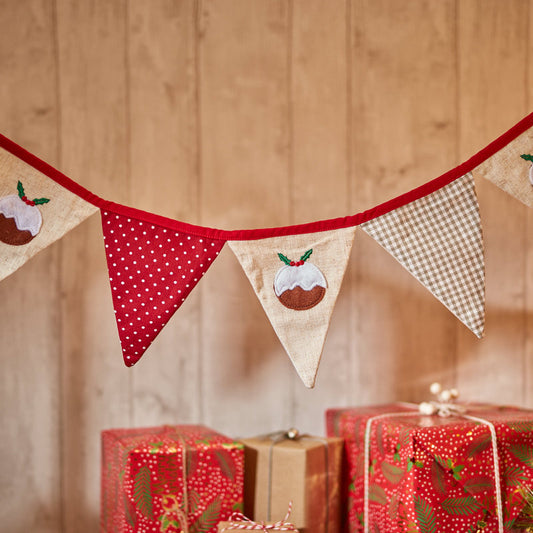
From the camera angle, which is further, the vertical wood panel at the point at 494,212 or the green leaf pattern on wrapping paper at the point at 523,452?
the vertical wood panel at the point at 494,212

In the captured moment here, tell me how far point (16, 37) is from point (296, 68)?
616 millimetres

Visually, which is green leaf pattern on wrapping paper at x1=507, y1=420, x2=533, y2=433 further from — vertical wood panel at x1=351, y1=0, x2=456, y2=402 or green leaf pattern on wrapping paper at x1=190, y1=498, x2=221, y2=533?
green leaf pattern on wrapping paper at x1=190, y1=498, x2=221, y2=533

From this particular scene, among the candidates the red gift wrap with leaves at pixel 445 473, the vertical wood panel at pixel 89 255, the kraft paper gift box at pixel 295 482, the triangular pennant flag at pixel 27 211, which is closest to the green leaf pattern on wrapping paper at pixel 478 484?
the red gift wrap with leaves at pixel 445 473

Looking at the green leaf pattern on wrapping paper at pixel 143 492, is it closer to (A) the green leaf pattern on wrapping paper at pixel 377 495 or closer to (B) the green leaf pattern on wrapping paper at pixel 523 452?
(A) the green leaf pattern on wrapping paper at pixel 377 495

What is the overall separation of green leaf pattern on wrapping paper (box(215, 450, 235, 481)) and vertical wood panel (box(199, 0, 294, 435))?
259mm

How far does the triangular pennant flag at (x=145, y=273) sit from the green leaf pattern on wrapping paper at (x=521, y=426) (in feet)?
2.03

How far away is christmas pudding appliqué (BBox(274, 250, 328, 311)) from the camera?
1036 mm

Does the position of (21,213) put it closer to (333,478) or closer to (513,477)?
(333,478)

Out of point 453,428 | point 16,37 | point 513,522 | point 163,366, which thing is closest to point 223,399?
point 163,366

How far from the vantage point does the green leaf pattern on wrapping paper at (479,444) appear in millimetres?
1058

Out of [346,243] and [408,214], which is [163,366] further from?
[408,214]

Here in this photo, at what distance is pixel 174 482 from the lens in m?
1.07

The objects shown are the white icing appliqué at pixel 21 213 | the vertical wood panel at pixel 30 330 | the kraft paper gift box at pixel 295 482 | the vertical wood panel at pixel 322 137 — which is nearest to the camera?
the white icing appliqué at pixel 21 213

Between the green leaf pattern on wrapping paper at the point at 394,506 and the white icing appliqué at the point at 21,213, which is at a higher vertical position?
the white icing appliqué at the point at 21,213
